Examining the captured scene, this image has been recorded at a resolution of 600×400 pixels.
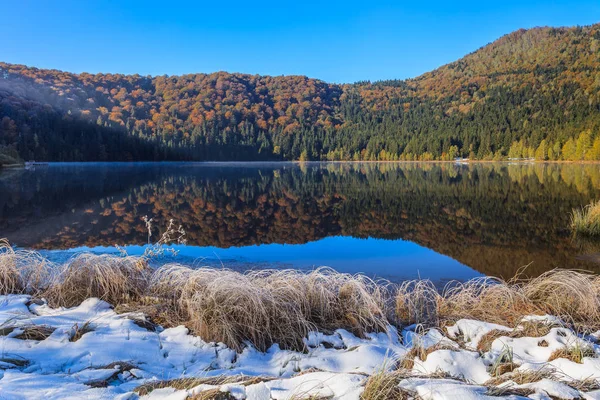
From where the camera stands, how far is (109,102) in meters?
120

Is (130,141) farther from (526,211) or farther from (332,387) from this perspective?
(332,387)

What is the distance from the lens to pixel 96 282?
539cm

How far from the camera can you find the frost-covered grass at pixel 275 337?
2809mm

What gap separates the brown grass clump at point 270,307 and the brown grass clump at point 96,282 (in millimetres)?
363

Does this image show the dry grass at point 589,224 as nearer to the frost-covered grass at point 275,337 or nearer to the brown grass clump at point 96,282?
the frost-covered grass at point 275,337

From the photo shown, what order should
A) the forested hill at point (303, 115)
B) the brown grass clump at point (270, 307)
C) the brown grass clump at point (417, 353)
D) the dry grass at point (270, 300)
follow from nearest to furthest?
the brown grass clump at point (417, 353) → the brown grass clump at point (270, 307) → the dry grass at point (270, 300) → the forested hill at point (303, 115)

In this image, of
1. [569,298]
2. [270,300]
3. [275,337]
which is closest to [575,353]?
[569,298]

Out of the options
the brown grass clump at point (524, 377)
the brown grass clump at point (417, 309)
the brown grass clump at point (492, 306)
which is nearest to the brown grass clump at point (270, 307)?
the brown grass clump at point (417, 309)

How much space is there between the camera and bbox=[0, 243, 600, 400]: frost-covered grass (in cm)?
281

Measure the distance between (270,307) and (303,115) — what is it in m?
143

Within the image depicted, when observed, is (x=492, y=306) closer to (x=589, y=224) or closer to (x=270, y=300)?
(x=270, y=300)

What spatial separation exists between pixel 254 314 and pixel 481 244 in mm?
8416

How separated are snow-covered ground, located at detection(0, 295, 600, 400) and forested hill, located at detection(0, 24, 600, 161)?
55589mm

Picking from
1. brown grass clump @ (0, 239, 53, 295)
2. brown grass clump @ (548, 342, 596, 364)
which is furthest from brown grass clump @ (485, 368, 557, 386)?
brown grass clump @ (0, 239, 53, 295)
